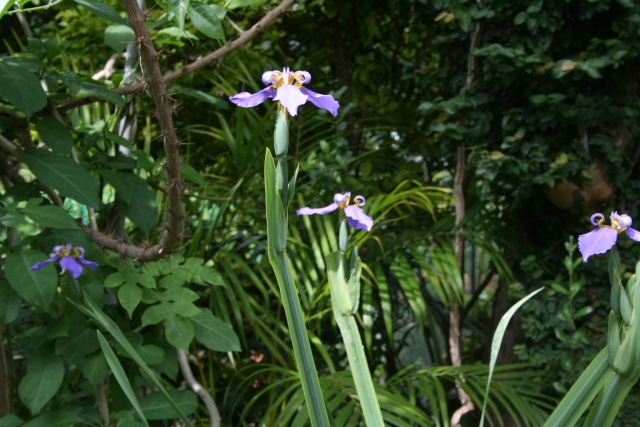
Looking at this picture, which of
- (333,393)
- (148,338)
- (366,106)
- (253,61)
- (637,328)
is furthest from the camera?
(366,106)

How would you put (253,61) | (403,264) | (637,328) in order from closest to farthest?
1. (637,328)
2. (403,264)
3. (253,61)

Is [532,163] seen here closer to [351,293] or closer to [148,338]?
[148,338]

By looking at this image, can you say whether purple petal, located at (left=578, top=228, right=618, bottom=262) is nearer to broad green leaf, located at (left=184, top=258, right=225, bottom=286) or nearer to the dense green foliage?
the dense green foliage

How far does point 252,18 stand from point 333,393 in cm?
156

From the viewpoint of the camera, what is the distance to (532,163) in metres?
2.09

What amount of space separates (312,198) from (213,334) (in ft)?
3.12

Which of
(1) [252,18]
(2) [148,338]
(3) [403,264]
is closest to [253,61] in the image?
(1) [252,18]

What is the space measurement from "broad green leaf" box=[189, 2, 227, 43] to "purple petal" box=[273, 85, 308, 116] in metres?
0.37

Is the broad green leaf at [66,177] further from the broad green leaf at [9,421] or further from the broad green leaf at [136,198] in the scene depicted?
the broad green leaf at [9,421]

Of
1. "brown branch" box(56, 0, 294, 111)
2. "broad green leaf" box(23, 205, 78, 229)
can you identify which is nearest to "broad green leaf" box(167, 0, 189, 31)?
"brown branch" box(56, 0, 294, 111)

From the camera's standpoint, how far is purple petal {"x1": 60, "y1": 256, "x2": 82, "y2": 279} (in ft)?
4.16

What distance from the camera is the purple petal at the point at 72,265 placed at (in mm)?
1268

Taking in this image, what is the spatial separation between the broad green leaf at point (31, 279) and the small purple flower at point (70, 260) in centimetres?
1

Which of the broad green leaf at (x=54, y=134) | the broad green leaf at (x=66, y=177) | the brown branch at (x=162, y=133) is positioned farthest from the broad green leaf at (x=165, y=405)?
the broad green leaf at (x=54, y=134)
